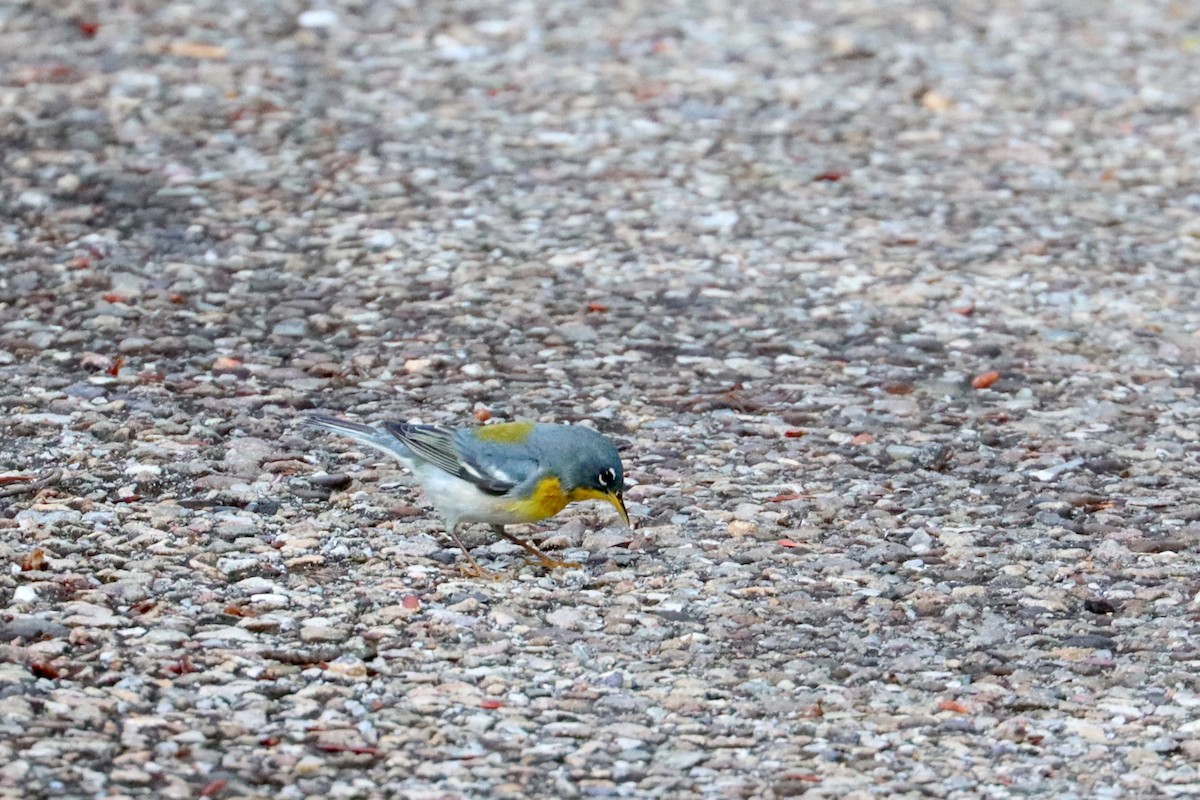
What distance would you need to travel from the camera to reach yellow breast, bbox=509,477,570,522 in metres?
6.01

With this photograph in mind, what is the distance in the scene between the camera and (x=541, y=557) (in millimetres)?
6281

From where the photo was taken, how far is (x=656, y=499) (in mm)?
6820

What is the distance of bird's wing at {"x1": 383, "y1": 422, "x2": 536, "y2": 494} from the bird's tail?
55mm

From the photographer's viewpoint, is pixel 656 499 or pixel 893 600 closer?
pixel 893 600

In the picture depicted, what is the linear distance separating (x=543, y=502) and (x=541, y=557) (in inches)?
12.9

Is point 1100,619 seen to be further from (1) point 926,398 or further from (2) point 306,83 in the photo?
(2) point 306,83

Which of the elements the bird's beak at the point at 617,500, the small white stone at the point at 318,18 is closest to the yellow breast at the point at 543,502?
the bird's beak at the point at 617,500

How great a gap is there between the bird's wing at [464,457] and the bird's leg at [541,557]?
0.39 m

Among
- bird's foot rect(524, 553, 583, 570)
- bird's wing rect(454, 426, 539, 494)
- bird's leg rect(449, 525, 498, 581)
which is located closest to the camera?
bird's wing rect(454, 426, 539, 494)

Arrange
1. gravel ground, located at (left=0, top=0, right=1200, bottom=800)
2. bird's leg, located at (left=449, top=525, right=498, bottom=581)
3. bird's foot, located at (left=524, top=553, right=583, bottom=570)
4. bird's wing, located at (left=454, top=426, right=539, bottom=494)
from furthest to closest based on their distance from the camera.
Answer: bird's foot, located at (left=524, top=553, right=583, bottom=570) → bird's leg, located at (left=449, top=525, right=498, bottom=581) → bird's wing, located at (left=454, top=426, right=539, bottom=494) → gravel ground, located at (left=0, top=0, right=1200, bottom=800)

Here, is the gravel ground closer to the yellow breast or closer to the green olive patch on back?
the yellow breast

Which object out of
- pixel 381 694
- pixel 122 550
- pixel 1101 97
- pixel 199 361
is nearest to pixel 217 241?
pixel 199 361

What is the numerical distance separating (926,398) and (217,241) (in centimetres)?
397

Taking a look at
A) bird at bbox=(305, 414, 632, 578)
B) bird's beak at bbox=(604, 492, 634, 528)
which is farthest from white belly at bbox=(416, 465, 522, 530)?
bird's beak at bbox=(604, 492, 634, 528)
